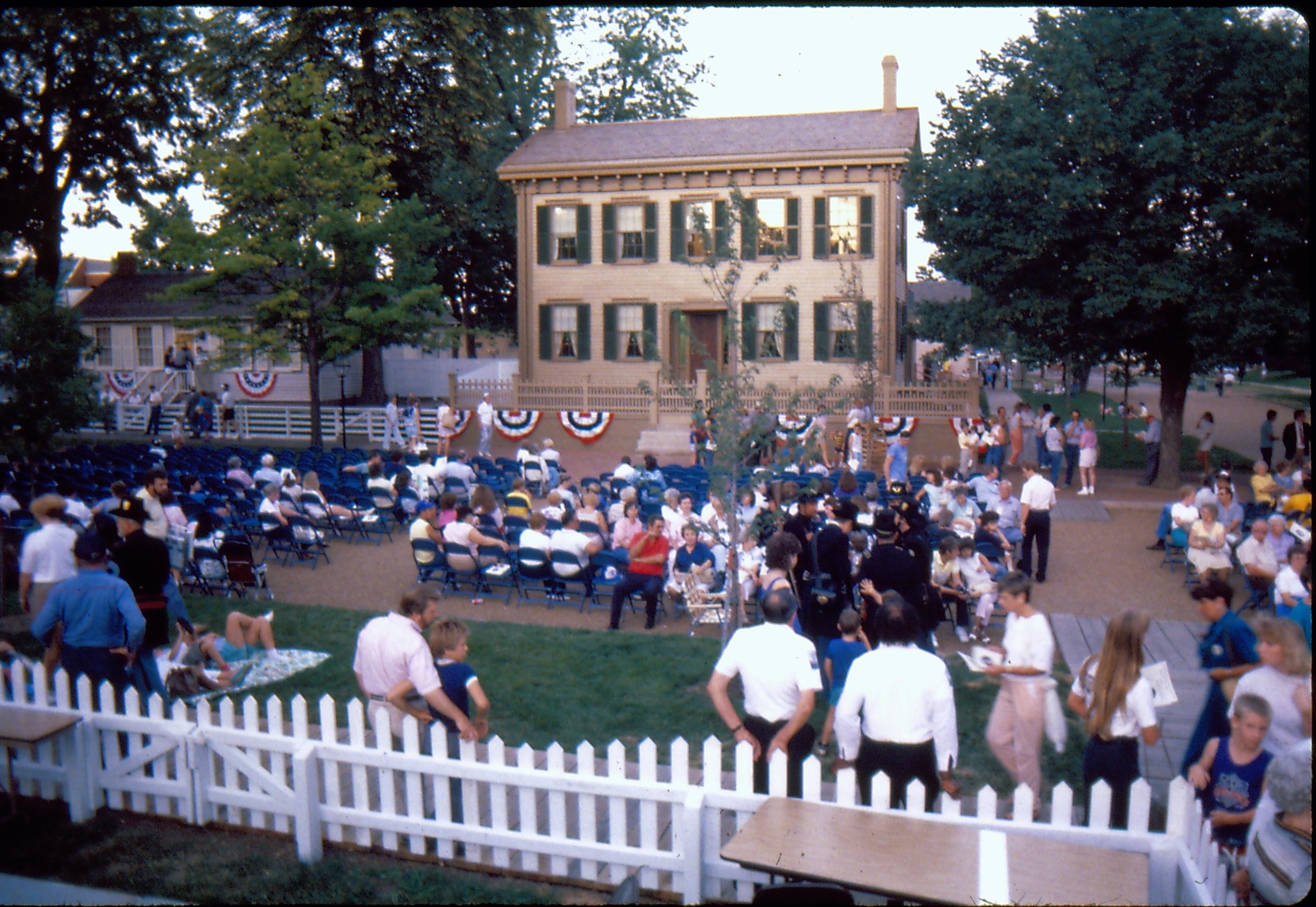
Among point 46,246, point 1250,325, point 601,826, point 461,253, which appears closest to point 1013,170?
point 1250,325

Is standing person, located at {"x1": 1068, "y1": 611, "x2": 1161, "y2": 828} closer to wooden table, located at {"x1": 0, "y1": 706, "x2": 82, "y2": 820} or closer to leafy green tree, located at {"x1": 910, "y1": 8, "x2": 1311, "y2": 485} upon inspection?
wooden table, located at {"x1": 0, "y1": 706, "x2": 82, "y2": 820}

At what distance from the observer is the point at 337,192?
23.8 meters

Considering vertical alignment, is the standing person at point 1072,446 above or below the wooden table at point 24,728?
above

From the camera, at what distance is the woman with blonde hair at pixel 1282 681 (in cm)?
453

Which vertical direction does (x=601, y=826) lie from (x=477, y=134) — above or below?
below

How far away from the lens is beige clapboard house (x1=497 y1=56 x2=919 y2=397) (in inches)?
1067

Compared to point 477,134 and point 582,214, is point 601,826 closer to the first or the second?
point 582,214

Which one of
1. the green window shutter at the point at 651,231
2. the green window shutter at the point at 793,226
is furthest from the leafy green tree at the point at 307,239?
the green window shutter at the point at 793,226

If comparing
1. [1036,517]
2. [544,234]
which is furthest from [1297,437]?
[544,234]

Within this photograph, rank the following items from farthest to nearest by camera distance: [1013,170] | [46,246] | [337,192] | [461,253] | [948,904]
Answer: [461,253] → [46,246] → [337,192] → [1013,170] → [948,904]

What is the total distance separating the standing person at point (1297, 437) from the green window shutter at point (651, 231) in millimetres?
16642

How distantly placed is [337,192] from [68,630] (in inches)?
770

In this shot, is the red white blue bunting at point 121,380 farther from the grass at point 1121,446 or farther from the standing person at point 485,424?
the grass at point 1121,446

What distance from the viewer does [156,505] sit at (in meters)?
10.1
